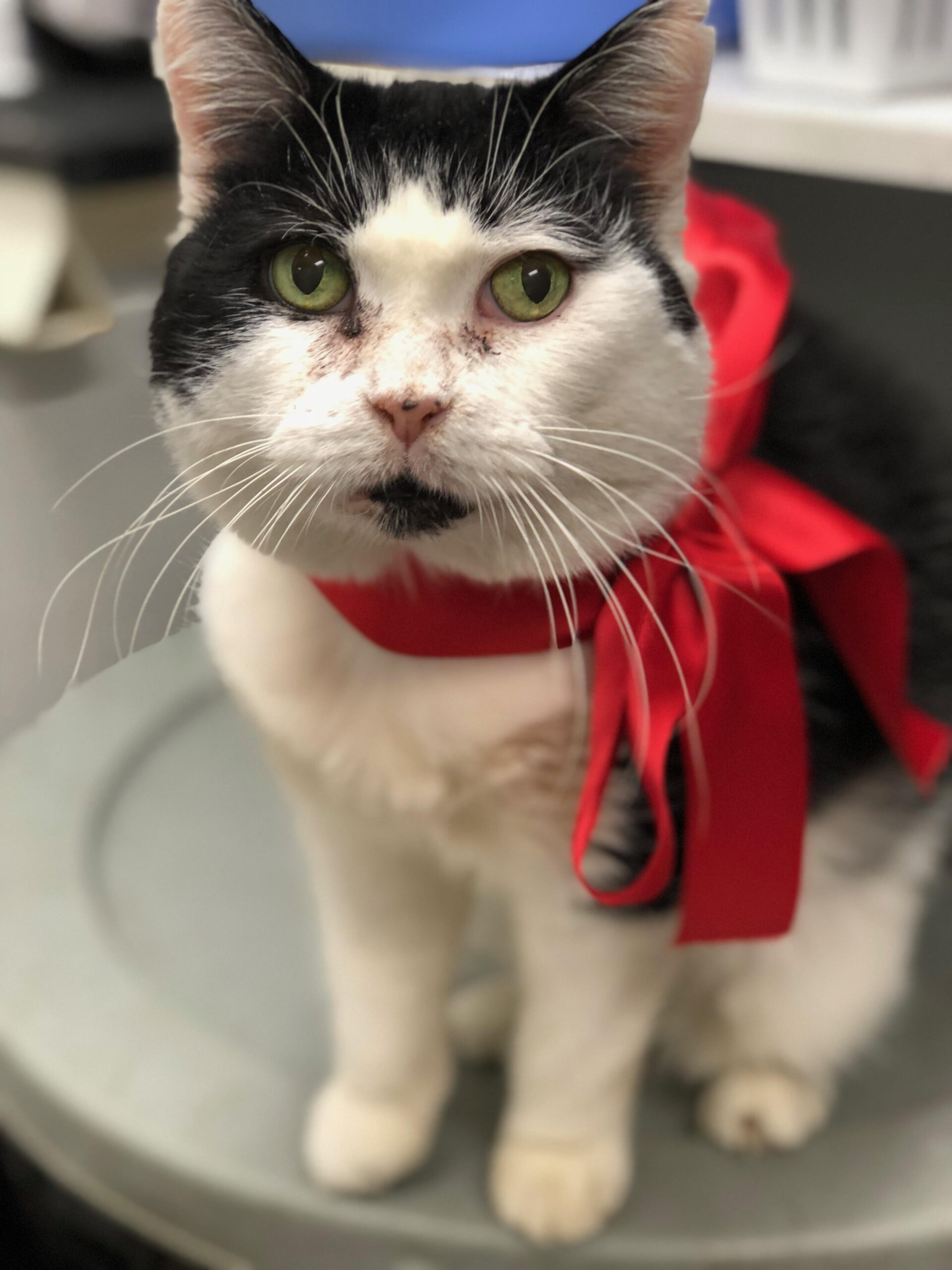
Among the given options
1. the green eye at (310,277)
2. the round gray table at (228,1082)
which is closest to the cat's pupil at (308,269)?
the green eye at (310,277)

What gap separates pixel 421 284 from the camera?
316mm

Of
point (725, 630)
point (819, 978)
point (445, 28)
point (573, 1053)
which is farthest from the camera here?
point (819, 978)

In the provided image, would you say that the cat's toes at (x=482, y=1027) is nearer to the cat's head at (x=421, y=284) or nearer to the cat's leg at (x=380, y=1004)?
the cat's leg at (x=380, y=1004)

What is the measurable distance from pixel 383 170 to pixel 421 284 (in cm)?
5

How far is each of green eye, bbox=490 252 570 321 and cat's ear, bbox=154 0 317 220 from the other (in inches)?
3.3

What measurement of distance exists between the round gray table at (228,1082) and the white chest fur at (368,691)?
6cm

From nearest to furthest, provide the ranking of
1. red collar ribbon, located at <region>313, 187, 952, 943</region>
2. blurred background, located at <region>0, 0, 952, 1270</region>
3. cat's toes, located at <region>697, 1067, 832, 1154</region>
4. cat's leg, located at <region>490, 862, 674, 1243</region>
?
blurred background, located at <region>0, 0, 952, 1270</region>
red collar ribbon, located at <region>313, 187, 952, 943</region>
cat's leg, located at <region>490, 862, 674, 1243</region>
cat's toes, located at <region>697, 1067, 832, 1154</region>

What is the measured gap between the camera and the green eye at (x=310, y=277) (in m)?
0.33

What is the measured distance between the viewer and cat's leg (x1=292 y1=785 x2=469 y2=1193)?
60cm

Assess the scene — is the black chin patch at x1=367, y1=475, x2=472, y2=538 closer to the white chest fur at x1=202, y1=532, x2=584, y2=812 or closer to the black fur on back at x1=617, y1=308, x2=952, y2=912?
the white chest fur at x1=202, y1=532, x2=584, y2=812

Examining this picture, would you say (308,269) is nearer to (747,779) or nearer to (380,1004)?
(747,779)

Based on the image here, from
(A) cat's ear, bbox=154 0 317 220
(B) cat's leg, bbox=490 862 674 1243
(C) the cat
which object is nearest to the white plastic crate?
(C) the cat

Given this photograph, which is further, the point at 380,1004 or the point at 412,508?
the point at 380,1004

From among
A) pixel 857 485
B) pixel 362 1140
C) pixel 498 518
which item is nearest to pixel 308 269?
pixel 498 518
